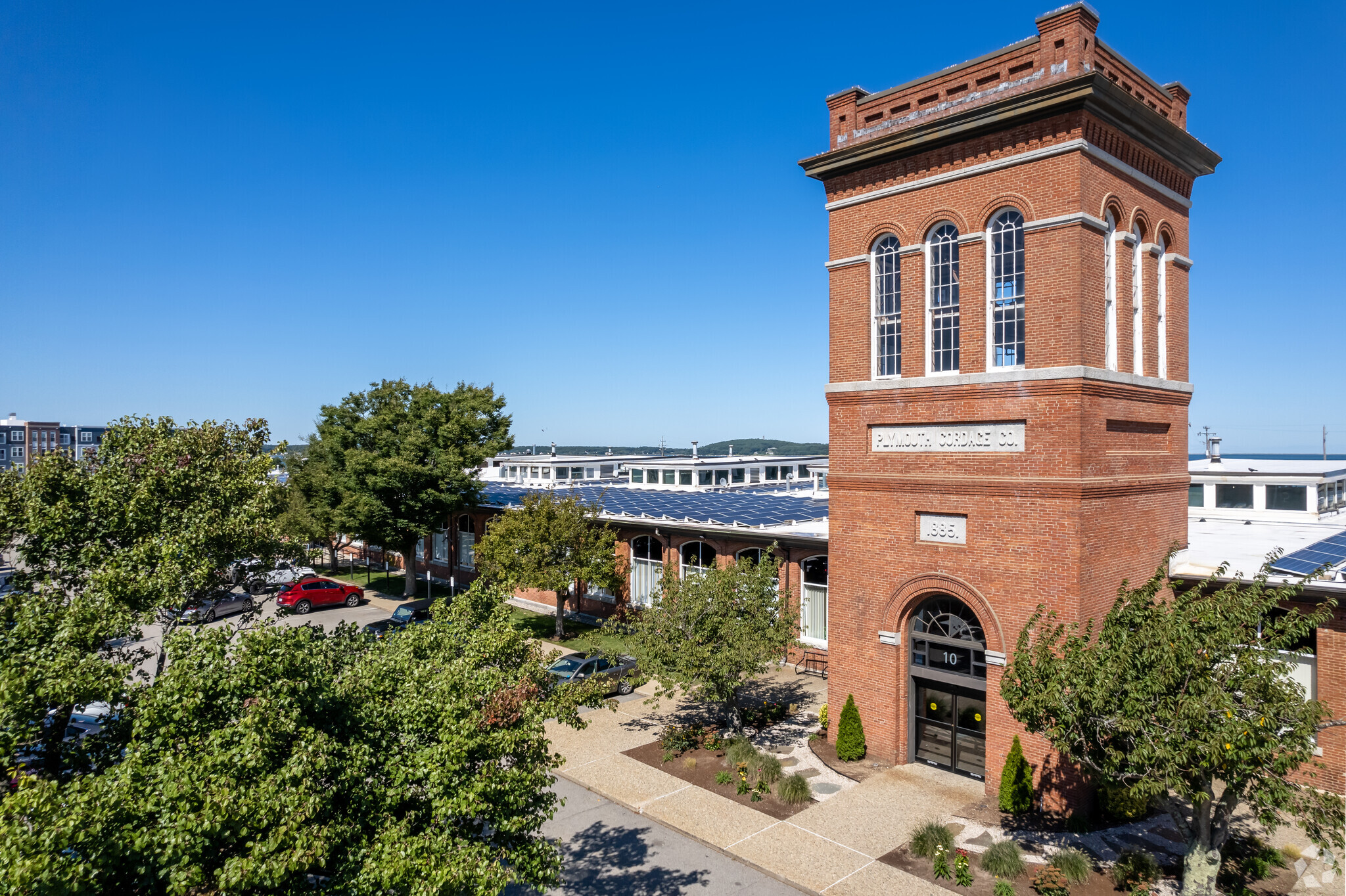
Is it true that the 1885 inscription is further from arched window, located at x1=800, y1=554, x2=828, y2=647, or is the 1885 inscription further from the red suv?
the red suv

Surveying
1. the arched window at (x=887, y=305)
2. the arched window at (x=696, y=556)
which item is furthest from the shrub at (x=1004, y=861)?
the arched window at (x=696, y=556)

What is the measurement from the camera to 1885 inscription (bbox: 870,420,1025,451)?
15570 millimetres

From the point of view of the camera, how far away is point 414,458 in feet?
112

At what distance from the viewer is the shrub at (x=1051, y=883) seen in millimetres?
12234

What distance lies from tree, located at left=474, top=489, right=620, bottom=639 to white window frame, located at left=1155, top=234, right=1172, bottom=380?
18304mm

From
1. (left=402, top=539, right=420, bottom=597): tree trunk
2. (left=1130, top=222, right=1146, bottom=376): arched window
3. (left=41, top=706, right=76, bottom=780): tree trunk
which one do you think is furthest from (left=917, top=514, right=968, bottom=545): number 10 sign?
(left=402, top=539, right=420, bottom=597): tree trunk

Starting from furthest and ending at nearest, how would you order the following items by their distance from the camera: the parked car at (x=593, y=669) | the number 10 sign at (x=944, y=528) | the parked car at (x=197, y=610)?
the parked car at (x=593, y=669)
the number 10 sign at (x=944, y=528)
the parked car at (x=197, y=610)

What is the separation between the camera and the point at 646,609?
1953cm

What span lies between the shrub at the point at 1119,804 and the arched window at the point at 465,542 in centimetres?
3084

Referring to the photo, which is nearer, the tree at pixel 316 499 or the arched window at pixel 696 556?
the arched window at pixel 696 556

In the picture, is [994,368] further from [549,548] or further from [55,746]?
[549,548]

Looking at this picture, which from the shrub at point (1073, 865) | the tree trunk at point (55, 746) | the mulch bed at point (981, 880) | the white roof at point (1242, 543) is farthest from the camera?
the white roof at point (1242, 543)

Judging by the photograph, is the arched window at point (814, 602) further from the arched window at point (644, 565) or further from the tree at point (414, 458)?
the tree at point (414, 458)

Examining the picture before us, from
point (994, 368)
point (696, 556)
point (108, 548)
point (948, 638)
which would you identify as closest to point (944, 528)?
point (948, 638)
